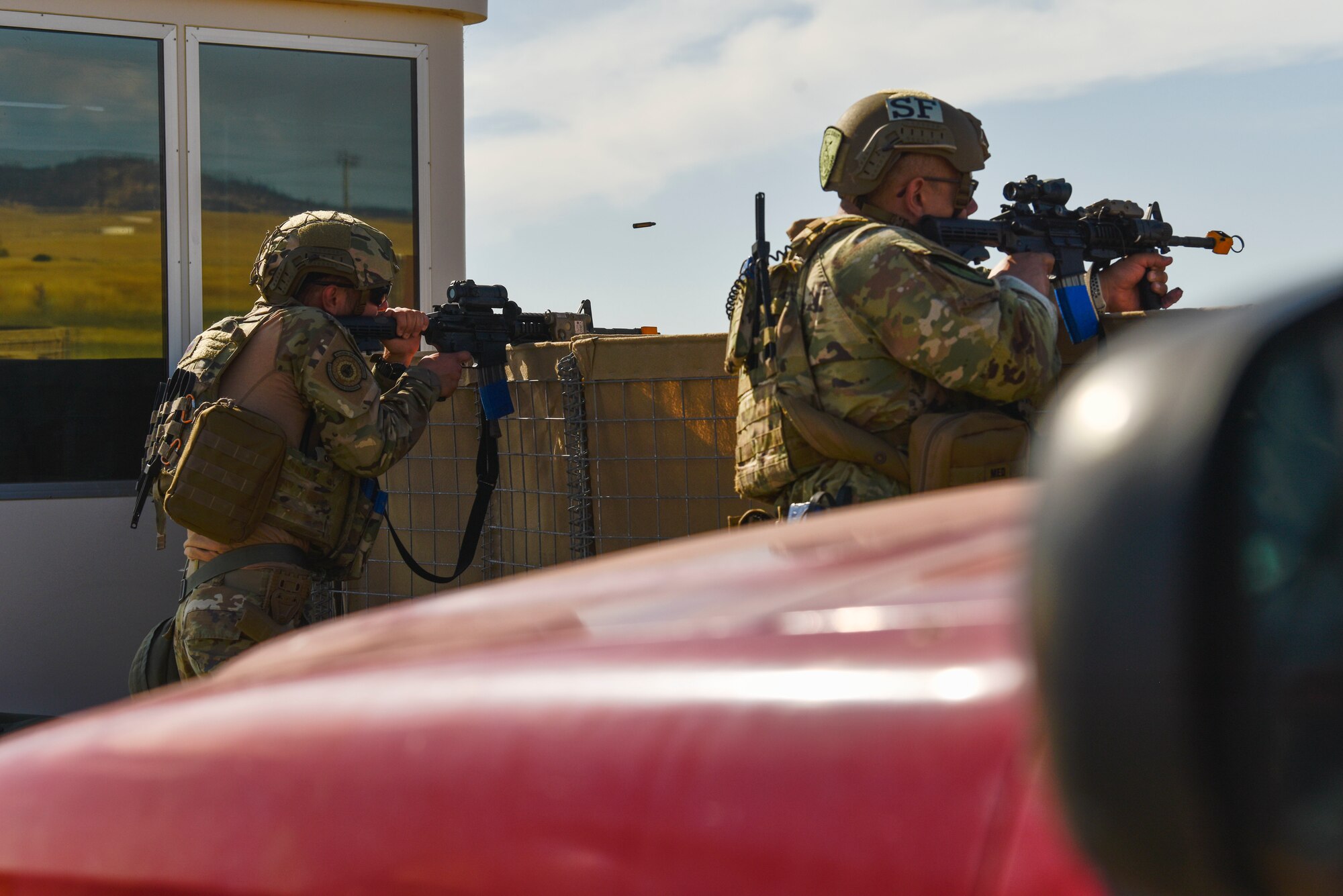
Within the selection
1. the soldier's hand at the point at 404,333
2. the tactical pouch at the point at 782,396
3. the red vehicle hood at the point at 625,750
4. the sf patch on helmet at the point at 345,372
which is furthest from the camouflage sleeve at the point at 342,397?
the red vehicle hood at the point at 625,750

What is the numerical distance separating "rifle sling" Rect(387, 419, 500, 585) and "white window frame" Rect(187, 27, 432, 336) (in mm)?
1304

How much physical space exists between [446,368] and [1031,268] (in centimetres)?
213

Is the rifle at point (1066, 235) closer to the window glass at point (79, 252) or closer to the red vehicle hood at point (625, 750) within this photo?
the red vehicle hood at point (625, 750)

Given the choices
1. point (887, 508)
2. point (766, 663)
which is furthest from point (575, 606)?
point (887, 508)

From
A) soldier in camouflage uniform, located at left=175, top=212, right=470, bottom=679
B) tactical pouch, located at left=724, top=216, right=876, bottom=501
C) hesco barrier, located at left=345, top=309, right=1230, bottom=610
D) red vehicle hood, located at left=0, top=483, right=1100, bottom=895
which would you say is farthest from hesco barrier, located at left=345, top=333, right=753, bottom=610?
red vehicle hood, located at left=0, top=483, right=1100, bottom=895

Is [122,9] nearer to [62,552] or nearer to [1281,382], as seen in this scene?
[62,552]

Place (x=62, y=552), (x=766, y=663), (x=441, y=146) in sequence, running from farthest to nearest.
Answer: (x=441, y=146), (x=62, y=552), (x=766, y=663)

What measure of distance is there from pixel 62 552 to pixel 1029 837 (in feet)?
18.3

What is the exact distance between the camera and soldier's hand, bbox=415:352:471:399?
5.00 m

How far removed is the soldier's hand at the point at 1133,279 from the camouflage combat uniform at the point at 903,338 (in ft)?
2.48

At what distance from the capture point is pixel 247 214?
6.05 metres

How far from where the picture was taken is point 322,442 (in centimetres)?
453

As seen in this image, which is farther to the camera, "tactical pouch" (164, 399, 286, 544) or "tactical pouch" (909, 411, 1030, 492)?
"tactical pouch" (164, 399, 286, 544)

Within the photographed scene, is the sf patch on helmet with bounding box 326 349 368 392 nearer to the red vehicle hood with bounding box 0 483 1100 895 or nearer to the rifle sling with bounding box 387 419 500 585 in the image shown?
the rifle sling with bounding box 387 419 500 585
